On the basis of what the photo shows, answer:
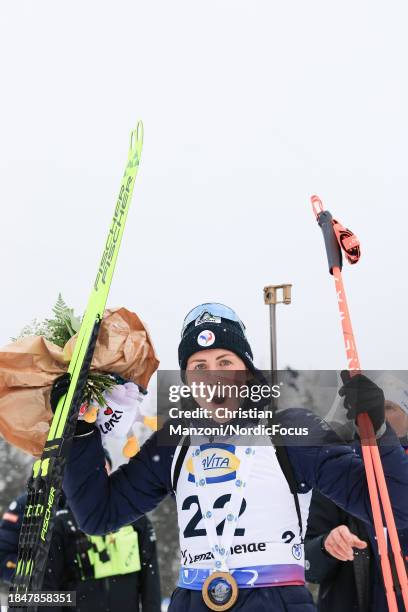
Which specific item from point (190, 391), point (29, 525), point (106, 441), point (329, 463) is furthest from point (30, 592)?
point (329, 463)

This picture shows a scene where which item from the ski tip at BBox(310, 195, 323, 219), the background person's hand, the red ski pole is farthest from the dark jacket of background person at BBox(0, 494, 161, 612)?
the ski tip at BBox(310, 195, 323, 219)

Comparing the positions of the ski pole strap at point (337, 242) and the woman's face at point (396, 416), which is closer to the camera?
the ski pole strap at point (337, 242)

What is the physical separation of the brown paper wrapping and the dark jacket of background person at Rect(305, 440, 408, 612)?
1818 millimetres

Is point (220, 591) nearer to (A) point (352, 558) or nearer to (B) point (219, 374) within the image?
(B) point (219, 374)

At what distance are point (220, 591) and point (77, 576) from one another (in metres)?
3.09

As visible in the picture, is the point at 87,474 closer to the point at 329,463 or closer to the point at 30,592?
the point at 30,592

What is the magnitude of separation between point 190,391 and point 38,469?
0.73m

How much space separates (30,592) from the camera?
10.5 ft

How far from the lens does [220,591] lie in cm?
315

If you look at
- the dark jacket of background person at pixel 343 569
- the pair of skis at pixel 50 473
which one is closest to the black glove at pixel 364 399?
the pair of skis at pixel 50 473

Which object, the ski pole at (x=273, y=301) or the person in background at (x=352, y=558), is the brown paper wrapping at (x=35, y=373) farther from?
the person in background at (x=352, y=558)

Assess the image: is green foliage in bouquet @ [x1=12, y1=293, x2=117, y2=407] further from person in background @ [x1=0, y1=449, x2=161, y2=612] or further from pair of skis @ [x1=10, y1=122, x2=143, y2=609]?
person in background @ [x1=0, y1=449, x2=161, y2=612]

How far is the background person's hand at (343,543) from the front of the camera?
417 cm

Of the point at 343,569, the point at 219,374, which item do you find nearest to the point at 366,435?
the point at 219,374
